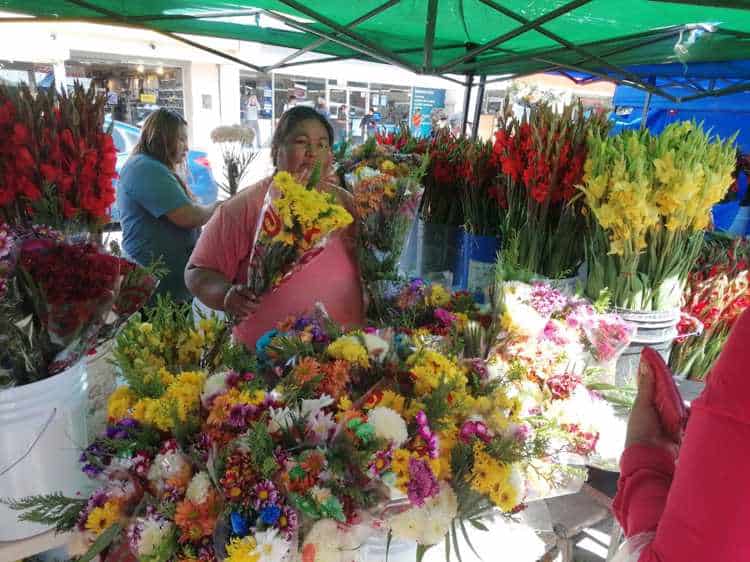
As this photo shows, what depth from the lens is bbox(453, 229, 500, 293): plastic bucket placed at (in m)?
2.23

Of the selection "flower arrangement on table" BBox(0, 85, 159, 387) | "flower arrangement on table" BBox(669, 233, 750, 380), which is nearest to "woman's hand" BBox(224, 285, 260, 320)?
"flower arrangement on table" BBox(0, 85, 159, 387)

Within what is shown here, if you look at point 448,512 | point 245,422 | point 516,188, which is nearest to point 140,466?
point 245,422

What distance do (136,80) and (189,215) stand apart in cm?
886

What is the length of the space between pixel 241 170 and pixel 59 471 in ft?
7.34

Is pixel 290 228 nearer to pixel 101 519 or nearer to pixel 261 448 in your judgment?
pixel 261 448

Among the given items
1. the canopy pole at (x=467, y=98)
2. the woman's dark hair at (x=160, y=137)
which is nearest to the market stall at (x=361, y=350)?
the woman's dark hair at (x=160, y=137)

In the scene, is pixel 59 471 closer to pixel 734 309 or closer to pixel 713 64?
pixel 734 309

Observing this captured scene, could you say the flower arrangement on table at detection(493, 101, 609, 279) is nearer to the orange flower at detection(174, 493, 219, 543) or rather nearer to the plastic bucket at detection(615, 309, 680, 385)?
the plastic bucket at detection(615, 309, 680, 385)

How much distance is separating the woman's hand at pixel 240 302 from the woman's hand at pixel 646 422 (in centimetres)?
100

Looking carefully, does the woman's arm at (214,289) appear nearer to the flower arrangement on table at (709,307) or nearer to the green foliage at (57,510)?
the green foliage at (57,510)

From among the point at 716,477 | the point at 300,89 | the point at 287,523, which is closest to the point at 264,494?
the point at 287,523

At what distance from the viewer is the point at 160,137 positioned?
254 cm

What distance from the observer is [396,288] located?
158 cm

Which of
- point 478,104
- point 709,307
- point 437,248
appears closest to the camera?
point 709,307
